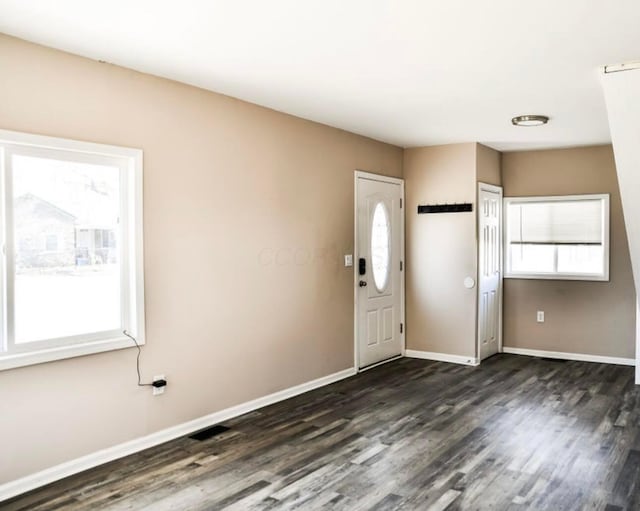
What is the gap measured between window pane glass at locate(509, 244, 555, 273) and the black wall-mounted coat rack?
110cm

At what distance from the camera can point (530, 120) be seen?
492 centimetres

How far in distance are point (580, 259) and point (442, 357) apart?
1.96 m

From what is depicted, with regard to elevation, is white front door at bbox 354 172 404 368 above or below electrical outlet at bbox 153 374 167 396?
above

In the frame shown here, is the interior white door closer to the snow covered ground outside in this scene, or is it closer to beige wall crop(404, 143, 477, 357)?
beige wall crop(404, 143, 477, 357)

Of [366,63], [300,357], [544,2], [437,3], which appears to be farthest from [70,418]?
[544,2]

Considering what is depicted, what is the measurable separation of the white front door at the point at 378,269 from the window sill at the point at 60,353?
2767 millimetres

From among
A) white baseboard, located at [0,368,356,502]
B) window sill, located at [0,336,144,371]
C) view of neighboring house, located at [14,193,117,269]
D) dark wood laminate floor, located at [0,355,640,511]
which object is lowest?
dark wood laminate floor, located at [0,355,640,511]

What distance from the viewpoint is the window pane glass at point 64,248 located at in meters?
3.06

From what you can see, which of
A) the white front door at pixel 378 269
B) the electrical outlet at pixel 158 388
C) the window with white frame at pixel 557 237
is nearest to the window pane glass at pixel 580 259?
the window with white frame at pixel 557 237

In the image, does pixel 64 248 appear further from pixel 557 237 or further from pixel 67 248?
pixel 557 237

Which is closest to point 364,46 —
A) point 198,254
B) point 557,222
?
point 198,254

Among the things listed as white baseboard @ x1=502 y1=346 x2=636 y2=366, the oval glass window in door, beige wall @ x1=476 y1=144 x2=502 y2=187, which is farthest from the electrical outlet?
white baseboard @ x1=502 y1=346 x2=636 y2=366

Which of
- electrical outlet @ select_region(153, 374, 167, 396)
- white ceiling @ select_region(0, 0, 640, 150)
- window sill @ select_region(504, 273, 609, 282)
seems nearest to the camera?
white ceiling @ select_region(0, 0, 640, 150)

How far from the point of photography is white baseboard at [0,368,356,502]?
9.91 feet
